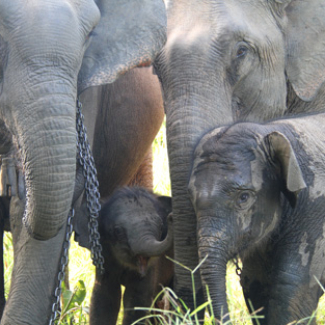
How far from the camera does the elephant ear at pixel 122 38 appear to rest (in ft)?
13.6

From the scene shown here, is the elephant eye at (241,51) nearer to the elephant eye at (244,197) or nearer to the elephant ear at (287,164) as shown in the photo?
the elephant ear at (287,164)

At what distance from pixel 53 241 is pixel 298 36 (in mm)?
1510

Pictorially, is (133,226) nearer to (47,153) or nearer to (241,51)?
(241,51)

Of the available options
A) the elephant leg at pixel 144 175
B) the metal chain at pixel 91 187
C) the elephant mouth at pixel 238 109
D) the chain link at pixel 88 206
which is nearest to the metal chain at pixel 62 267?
the chain link at pixel 88 206

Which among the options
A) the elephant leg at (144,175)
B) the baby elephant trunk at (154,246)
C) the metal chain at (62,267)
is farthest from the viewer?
the elephant leg at (144,175)

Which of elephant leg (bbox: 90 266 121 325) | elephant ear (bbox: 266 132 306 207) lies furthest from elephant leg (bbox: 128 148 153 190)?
elephant ear (bbox: 266 132 306 207)

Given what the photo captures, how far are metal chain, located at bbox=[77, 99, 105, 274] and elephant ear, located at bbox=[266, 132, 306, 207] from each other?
2.49 feet

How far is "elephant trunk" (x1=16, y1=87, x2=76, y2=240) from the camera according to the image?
3682mm

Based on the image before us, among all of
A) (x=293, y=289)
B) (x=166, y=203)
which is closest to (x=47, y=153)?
(x=293, y=289)

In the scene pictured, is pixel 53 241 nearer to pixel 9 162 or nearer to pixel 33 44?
pixel 9 162

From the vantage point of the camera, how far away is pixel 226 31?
457 centimetres

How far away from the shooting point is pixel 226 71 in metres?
4.59

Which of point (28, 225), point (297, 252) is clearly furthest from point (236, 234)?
point (28, 225)

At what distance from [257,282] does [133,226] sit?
2.16 ft
